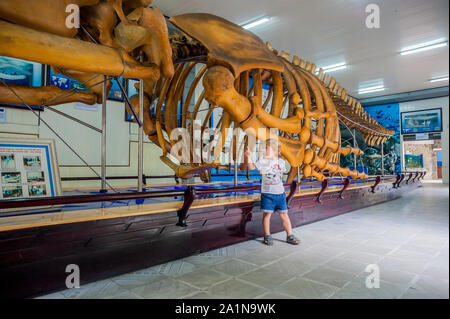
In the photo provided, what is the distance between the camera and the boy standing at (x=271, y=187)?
3.63 meters

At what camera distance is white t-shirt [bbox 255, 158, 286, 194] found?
3.64m

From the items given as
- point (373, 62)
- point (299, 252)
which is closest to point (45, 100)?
point (299, 252)

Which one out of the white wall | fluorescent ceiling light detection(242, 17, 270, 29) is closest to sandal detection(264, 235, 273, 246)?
fluorescent ceiling light detection(242, 17, 270, 29)

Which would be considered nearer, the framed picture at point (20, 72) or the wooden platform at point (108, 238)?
the wooden platform at point (108, 238)

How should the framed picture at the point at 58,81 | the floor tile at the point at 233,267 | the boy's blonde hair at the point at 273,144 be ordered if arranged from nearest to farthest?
the floor tile at the point at 233,267
the boy's blonde hair at the point at 273,144
the framed picture at the point at 58,81

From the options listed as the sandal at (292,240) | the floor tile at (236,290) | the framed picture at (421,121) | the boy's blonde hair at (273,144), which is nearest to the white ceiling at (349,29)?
the framed picture at (421,121)

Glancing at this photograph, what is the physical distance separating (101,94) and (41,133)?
355 centimetres

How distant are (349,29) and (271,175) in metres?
6.94

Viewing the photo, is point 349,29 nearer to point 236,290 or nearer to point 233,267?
point 233,267

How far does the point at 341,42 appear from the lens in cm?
949

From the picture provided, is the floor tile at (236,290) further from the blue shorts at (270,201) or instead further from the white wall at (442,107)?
the white wall at (442,107)

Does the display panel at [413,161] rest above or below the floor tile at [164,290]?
above

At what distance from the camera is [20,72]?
17.8ft

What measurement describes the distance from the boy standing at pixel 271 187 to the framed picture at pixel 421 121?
50.9 ft
